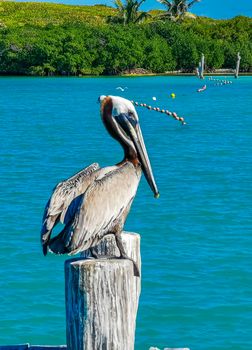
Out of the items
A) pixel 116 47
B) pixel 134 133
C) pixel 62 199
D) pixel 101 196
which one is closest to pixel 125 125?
pixel 134 133

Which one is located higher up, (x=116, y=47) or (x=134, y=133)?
(x=134, y=133)

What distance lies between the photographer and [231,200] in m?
15.0

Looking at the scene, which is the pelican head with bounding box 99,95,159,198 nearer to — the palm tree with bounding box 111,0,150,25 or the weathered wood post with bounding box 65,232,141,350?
the weathered wood post with bounding box 65,232,141,350

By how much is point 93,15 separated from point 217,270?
107 metres

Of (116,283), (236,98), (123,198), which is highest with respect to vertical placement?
(123,198)

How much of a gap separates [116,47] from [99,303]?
77.6m

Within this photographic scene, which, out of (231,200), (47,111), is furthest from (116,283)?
(47,111)

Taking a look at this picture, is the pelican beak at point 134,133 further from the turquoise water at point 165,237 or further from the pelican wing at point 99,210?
the turquoise water at point 165,237

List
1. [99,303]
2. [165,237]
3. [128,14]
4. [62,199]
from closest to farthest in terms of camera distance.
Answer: [99,303]
[62,199]
[165,237]
[128,14]

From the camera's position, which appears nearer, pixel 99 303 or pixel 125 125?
pixel 99 303

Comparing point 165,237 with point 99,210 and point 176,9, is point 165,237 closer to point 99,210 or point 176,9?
point 99,210

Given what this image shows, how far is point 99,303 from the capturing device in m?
3.96

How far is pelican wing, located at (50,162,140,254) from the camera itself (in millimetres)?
4188

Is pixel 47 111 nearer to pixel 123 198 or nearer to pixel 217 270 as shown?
pixel 217 270
